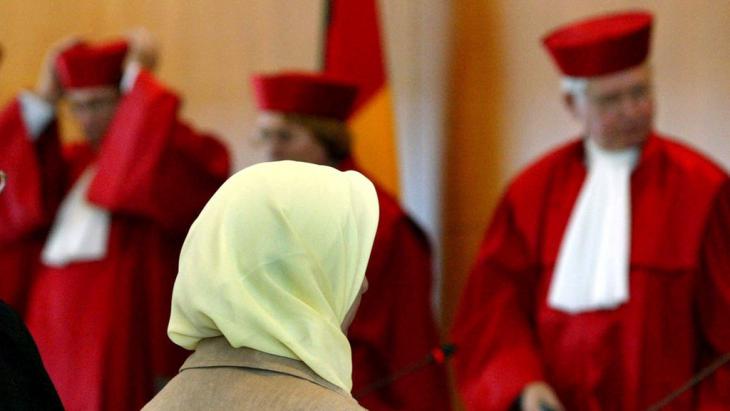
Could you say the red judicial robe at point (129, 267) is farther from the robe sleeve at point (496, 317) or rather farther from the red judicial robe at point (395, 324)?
the robe sleeve at point (496, 317)

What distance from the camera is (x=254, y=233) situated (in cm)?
181

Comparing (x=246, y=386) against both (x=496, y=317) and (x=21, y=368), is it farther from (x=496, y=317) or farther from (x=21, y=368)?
(x=496, y=317)

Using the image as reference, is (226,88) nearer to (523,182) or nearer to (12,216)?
(12,216)

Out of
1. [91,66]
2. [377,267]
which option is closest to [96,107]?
[91,66]

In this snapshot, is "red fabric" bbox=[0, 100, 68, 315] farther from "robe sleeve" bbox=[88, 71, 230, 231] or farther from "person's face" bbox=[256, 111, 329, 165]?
"person's face" bbox=[256, 111, 329, 165]

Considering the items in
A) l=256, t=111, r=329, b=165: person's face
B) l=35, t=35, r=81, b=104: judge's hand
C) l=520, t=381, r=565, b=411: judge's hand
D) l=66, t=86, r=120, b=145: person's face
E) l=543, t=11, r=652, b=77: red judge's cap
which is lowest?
l=520, t=381, r=565, b=411: judge's hand

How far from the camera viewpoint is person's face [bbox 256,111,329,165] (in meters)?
4.25

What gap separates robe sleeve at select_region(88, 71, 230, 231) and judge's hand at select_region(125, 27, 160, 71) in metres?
0.21

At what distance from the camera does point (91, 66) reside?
15.1 ft

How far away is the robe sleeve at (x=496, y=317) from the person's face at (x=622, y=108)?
40cm

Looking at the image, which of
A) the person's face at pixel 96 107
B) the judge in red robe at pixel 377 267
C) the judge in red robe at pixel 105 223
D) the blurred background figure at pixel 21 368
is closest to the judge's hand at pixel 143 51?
the judge in red robe at pixel 105 223

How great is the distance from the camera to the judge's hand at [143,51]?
4691mm

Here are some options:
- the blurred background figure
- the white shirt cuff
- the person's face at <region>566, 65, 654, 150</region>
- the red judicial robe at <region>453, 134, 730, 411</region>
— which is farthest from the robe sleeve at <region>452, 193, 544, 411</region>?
the blurred background figure

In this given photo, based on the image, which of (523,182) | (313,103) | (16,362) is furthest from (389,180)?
(16,362)
